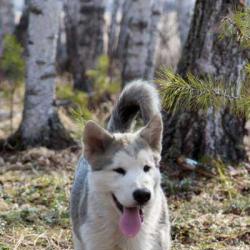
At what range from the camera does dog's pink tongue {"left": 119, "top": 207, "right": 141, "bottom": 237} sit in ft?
14.0

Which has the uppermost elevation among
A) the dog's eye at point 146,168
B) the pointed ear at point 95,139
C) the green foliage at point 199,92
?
the green foliage at point 199,92

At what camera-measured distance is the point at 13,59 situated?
32.0ft

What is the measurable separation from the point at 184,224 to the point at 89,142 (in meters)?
1.87

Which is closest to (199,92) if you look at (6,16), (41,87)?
(41,87)

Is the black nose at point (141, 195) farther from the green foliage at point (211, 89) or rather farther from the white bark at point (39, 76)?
the white bark at point (39, 76)

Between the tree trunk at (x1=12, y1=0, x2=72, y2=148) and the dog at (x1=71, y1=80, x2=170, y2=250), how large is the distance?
164 inches

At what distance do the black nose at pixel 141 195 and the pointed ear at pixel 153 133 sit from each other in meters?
0.55

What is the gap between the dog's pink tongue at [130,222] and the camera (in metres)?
4.28

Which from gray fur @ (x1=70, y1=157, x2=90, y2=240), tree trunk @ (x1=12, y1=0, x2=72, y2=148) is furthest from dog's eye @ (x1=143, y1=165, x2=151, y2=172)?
tree trunk @ (x1=12, y1=0, x2=72, y2=148)

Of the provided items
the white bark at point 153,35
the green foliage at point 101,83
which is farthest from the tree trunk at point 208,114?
the white bark at point 153,35

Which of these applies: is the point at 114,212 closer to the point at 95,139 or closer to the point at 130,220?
the point at 130,220

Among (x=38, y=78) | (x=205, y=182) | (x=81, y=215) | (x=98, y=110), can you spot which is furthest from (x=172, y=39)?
(x=81, y=215)

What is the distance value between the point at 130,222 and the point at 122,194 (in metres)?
0.25

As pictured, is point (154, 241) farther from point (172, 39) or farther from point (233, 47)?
point (172, 39)
